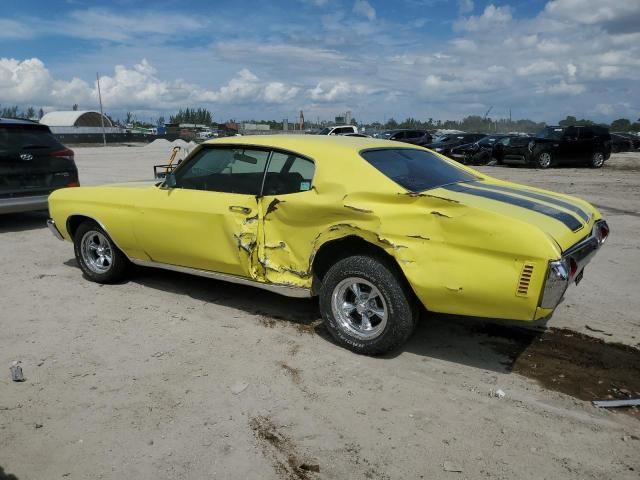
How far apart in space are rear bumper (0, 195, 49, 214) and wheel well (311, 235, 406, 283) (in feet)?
19.3

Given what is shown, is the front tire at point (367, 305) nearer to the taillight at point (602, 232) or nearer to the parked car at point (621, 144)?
the taillight at point (602, 232)

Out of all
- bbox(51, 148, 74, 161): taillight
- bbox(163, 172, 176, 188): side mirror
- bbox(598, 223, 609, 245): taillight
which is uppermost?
bbox(51, 148, 74, 161): taillight

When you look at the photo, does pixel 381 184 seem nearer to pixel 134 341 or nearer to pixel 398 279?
pixel 398 279

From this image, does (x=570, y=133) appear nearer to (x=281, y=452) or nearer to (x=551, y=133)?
(x=551, y=133)

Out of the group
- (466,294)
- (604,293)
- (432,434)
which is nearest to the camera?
(432,434)

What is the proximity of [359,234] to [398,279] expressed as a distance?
0.41 meters

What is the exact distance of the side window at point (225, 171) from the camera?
4.35 meters

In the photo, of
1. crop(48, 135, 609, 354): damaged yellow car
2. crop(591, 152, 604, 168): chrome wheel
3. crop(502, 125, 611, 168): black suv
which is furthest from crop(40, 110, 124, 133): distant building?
crop(48, 135, 609, 354): damaged yellow car

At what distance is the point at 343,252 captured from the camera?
12.9ft

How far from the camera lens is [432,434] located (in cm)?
291

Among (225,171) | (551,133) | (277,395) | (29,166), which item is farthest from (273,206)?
(551,133)

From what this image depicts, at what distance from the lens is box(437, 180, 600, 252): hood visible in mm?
3330

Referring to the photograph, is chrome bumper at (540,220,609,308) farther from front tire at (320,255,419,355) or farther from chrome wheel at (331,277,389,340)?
chrome wheel at (331,277,389,340)

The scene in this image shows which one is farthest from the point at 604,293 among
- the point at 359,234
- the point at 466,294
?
the point at 359,234
